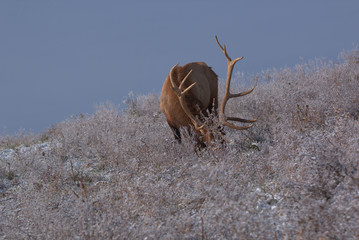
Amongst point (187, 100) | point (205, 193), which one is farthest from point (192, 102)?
point (205, 193)

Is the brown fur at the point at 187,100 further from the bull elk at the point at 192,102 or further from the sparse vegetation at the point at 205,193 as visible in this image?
the sparse vegetation at the point at 205,193

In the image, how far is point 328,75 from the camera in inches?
420

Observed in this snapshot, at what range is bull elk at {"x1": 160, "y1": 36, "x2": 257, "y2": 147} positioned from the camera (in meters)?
5.89

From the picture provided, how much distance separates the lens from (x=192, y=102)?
6.19 metres

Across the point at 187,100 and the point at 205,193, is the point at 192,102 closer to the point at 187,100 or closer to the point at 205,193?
the point at 187,100

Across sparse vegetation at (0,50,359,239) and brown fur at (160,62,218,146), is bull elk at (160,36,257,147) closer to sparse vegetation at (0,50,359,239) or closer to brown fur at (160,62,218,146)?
brown fur at (160,62,218,146)

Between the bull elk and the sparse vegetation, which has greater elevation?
the bull elk

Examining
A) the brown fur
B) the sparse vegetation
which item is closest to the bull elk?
the brown fur

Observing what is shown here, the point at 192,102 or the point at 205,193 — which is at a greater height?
the point at 192,102

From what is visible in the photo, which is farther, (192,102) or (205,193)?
(192,102)

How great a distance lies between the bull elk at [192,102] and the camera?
19.3ft

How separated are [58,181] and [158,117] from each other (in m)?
5.20

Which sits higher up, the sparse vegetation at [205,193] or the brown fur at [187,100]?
the brown fur at [187,100]

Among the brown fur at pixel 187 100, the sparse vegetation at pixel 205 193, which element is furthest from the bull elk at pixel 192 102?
the sparse vegetation at pixel 205 193
